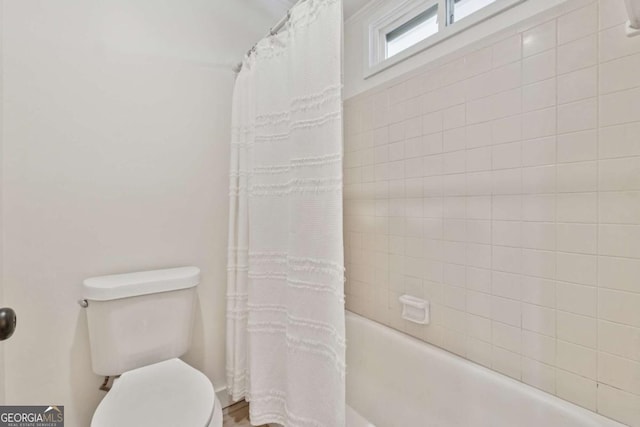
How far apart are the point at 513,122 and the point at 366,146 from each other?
2.61 feet

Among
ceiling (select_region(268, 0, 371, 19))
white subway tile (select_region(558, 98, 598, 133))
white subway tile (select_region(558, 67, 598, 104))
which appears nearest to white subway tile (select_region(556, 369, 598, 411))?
white subway tile (select_region(558, 98, 598, 133))

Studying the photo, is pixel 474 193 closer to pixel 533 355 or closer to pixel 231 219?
pixel 533 355

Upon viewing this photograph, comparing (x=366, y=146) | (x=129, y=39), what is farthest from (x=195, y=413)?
(x=129, y=39)

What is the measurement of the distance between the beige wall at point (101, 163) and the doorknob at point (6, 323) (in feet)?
2.35

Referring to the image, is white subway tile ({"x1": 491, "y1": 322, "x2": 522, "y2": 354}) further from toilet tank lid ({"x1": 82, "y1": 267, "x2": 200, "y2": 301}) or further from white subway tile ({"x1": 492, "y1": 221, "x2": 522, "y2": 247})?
toilet tank lid ({"x1": 82, "y1": 267, "x2": 200, "y2": 301})

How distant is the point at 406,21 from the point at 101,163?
1.77m

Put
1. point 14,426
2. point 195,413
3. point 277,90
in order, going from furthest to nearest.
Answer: point 277,90
point 14,426
point 195,413

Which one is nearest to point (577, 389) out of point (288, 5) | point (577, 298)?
point (577, 298)

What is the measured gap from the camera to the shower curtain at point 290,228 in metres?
0.98

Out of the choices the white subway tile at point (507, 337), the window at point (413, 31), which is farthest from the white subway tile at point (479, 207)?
the window at point (413, 31)

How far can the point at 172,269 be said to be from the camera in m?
1.50

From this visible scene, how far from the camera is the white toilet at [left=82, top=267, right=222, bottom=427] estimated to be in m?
1.00

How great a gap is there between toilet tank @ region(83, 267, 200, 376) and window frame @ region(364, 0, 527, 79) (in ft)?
5.11

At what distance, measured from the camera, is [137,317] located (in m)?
1.26
